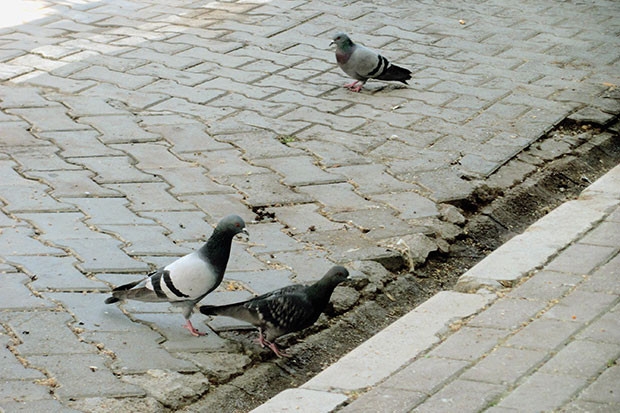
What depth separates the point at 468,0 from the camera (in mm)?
9828

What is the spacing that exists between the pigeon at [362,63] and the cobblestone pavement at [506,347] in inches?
95.1

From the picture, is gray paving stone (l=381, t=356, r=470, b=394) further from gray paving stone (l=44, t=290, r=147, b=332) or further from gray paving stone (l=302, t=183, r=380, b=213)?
gray paving stone (l=302, t=183, r=380, b=213)

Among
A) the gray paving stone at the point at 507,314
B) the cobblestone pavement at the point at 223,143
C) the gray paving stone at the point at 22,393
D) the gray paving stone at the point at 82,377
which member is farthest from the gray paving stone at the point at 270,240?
the gray paving stone at the point at 22,393

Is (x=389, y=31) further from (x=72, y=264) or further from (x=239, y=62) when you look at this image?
(x=72, y=264)

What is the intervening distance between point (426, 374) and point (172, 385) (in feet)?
3.26

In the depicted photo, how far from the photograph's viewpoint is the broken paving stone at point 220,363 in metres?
4.02

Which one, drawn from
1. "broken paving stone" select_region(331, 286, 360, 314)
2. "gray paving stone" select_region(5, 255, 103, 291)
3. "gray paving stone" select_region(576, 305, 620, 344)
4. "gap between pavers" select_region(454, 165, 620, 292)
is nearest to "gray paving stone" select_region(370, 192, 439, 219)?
"gap between pavers" select_region(454, 165, 620, 292)

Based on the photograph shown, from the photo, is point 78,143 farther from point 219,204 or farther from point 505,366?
point 505,366

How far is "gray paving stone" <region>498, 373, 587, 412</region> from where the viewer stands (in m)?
3.58

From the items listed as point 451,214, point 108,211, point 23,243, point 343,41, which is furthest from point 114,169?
point 343,41

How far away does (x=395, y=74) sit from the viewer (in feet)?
23.8

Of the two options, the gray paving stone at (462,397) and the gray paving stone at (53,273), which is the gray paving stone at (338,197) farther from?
the gray paving stone at (462,397)

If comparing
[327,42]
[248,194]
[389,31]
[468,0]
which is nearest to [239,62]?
[327,42]

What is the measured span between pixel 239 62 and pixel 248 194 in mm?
2397
